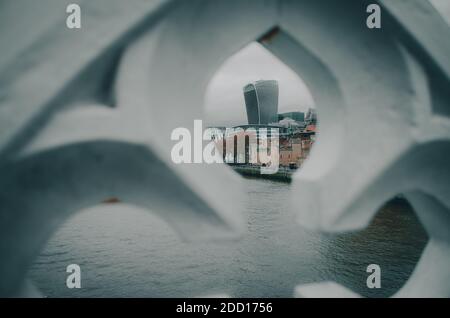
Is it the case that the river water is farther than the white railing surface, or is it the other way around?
the river water

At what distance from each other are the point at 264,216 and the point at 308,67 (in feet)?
A: 70.4

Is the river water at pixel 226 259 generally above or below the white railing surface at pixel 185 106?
below

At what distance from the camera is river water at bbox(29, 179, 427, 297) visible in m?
13.8

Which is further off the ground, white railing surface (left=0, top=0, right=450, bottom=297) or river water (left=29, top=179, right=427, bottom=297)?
white railing surface (left=0, top=0, right=450, bottom=297)

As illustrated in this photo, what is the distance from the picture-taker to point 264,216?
23.6 meters

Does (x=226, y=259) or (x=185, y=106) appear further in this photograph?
(x=226, y=259)

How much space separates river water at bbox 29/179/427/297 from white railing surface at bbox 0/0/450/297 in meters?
9.92

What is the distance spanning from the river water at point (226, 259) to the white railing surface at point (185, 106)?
391 inches

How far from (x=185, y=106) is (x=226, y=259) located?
15.1 metres

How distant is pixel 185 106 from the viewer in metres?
2.45

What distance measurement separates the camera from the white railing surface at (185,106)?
6.91 feet

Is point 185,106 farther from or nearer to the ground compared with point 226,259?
farther from the ground

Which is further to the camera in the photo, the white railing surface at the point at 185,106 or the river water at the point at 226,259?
the river water at the point at 226,259

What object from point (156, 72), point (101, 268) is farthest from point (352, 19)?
point (101, 268)
